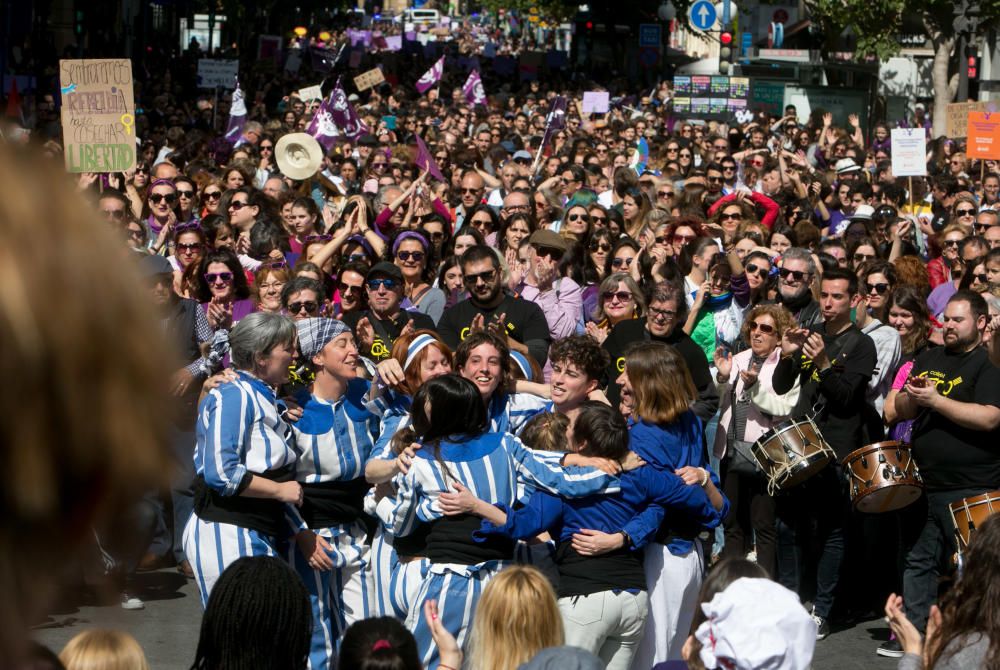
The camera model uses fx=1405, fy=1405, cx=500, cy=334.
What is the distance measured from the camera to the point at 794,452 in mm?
6945

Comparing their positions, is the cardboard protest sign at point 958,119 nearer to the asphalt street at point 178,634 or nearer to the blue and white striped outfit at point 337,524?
the asphalt street at point 178,634

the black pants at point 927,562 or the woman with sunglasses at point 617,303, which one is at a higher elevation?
the woman with sunglasses at point 617,303

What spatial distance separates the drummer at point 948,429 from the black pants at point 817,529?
42 centimetres

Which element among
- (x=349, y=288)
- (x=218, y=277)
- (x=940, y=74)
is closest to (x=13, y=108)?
(x=218, y=277)

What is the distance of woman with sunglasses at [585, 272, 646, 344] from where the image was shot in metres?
8.38

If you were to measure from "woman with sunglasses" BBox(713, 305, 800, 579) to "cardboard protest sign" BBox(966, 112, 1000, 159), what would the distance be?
9.51 metres

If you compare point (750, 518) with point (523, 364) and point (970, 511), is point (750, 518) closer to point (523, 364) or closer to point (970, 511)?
point (970, 511)

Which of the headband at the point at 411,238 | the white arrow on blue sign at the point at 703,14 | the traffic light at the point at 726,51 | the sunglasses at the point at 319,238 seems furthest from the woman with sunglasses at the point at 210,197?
the traffic light at the point at 726,51

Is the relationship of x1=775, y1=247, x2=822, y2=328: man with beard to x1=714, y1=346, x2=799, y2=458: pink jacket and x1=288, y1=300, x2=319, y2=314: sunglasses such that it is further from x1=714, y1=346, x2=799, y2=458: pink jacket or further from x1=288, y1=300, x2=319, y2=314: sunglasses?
x1=288, y1=300, x2=319, y2=314: sunglasses

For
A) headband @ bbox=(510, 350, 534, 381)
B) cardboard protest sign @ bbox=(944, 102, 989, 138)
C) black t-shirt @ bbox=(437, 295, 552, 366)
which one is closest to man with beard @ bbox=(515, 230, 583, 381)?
black t-shirt @ bbox=(437, 295, 552, 366)

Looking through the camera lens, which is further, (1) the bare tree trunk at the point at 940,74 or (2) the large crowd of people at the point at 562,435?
(1) the bare tree trunk at the point at 940,74

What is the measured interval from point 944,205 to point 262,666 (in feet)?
42.6

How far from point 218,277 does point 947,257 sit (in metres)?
5.67

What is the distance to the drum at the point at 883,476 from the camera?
6852 mm
